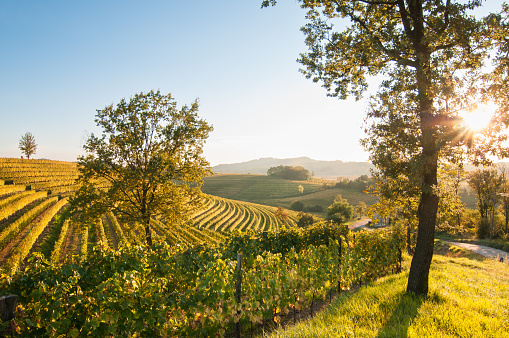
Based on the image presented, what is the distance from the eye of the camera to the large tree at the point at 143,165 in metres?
16.2

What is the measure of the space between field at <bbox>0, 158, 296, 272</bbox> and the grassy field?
161ft

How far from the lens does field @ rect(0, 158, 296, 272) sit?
17.2m

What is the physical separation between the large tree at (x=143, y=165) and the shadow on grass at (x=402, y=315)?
537 inches

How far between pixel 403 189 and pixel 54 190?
42.2 meters

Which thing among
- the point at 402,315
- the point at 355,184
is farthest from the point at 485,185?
the point at 355,184

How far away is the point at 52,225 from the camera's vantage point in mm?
22719

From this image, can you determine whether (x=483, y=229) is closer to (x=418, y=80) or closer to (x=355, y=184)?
(x=418, y=80)

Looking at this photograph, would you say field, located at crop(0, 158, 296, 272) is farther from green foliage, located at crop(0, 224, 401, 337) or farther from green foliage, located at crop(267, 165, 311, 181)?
green foliage, located at crop(267, 165, 311, 181)

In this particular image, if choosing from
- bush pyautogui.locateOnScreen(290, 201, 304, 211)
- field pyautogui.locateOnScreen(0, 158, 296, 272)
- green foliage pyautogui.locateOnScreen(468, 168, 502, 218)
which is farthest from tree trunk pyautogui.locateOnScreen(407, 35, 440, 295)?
bush pyautogui.locateOnScreen(290, 201, 304, 211)

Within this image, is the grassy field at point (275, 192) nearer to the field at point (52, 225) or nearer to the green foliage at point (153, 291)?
the field at point (52, 225)

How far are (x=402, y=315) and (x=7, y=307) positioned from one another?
6.57m

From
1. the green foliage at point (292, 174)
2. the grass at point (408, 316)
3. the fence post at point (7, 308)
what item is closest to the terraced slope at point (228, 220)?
the grass at point (408, 316)

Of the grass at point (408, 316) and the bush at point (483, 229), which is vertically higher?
the grass at point (408, 316)

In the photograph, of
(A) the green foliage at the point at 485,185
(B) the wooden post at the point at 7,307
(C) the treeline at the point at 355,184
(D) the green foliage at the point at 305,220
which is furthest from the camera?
(C) the treeline at the point at 355,184
